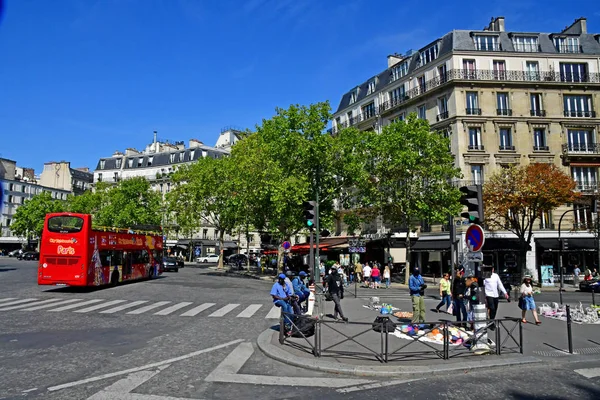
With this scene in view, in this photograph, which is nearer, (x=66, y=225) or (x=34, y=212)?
(x=66, y=225)

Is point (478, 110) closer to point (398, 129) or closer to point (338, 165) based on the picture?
point (398, 129)

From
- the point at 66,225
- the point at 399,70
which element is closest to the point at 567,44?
the point at 399,70

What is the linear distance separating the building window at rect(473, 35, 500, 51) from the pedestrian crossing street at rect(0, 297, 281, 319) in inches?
1187

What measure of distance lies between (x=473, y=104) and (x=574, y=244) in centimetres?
1302

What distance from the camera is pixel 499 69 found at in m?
36.3

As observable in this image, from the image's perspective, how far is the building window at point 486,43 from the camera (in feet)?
121

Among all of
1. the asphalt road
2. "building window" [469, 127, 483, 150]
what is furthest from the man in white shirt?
"building window" [469, 127, 483, 150]

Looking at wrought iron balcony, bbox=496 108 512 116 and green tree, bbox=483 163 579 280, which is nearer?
green tree, bbox=483 163 579 280

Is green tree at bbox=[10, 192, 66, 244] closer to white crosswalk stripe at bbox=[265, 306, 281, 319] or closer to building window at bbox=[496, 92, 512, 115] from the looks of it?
building window at bbox=[496, 92, 512, 115]

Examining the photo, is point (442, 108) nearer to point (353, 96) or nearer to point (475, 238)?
point (353, 96)

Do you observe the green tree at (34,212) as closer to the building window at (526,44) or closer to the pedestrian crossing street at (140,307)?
the pedestrian crossing street at (140,307)

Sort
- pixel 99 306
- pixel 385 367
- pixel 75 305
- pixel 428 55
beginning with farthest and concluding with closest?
pixel 428 55
pixel 75 305
pixel 99 306
pixel 385 367

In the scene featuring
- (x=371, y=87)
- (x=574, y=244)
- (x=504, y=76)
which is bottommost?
(x=574, y=244)

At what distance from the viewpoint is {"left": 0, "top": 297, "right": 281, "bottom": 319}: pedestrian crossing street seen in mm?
14961
